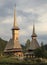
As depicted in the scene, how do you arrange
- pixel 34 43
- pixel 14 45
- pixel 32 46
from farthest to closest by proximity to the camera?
pixel 34 43 → pixel 32 46 → pixel 14 45

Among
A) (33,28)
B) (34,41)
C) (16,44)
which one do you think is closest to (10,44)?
(16,44)

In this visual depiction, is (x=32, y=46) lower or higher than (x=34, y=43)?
lower

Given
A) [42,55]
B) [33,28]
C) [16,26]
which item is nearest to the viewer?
[42,55]

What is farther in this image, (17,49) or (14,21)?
(14,21)

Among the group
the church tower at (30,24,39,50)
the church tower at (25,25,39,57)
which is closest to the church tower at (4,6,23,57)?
the church tower at (25,25,39,57)

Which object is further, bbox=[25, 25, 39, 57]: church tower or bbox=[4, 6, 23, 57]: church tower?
bbox=[25, 25, 39, 57]: church tower

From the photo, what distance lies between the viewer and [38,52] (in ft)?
231

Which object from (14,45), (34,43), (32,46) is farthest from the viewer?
(34,43)

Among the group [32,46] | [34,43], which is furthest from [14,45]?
[34,43]

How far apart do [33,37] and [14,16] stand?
8.92m

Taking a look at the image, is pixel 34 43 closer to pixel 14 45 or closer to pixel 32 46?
pixel 32 46

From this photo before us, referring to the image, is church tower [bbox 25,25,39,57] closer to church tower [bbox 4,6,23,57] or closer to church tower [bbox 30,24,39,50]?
church tower [bbox 30,24,39,50]

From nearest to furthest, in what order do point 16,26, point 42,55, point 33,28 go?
point 42,55
point 16,26
point 33,28

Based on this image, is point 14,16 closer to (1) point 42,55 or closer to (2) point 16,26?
(2) point 16,26
